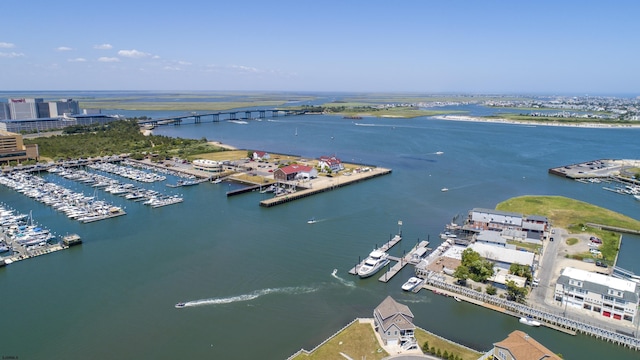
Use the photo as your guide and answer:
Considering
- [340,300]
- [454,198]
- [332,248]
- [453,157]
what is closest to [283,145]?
[453,157]

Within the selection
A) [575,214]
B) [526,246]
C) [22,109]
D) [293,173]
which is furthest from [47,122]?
[575,214]

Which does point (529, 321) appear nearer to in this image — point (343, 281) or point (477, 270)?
point (477, 270)

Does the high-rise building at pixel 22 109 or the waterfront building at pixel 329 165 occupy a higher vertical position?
the high-rise building at pixel 22 109

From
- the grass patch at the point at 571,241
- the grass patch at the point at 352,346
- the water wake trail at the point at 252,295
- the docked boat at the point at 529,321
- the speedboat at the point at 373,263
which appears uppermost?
the grass patch at the point at 571,241

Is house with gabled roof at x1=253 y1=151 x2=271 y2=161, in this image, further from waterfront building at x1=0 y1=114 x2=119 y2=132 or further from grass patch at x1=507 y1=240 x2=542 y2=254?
waterfront building at x1=0 y1=114 x2=119 y2=132

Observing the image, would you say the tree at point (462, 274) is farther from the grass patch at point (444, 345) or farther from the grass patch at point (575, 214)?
the grass patch at point (575, 214)

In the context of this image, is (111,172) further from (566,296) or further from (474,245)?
(566,296)

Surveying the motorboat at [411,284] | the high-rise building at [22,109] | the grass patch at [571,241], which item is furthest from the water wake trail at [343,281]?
the high-rise building at [22,109]

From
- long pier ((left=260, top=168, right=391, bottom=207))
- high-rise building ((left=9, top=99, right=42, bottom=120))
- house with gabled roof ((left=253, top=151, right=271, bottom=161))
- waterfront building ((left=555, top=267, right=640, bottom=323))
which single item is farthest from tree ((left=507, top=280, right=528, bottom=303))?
high-rise building ((left=9, top=99, right=42, bottom=120))
